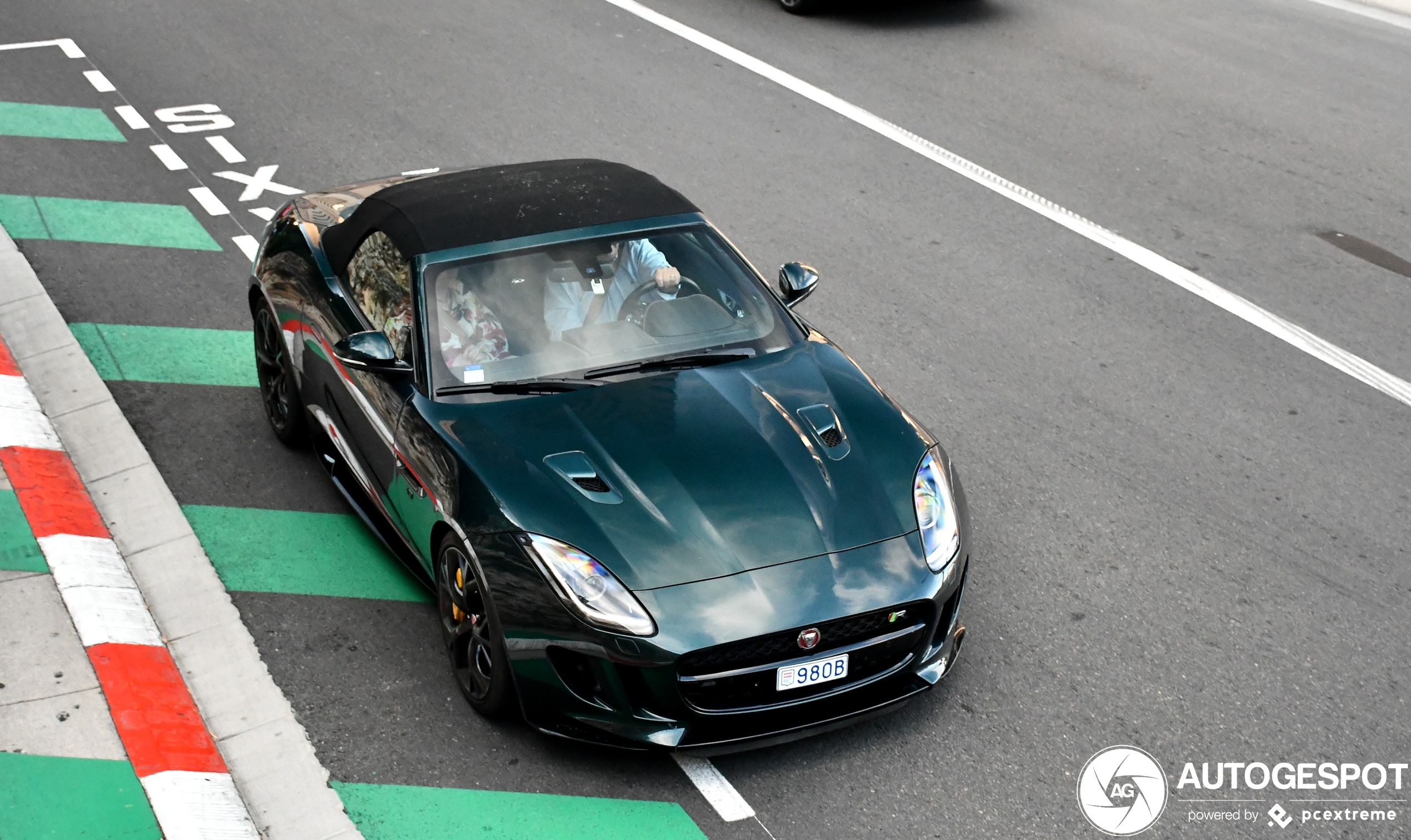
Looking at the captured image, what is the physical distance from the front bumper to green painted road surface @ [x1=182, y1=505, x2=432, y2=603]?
123 centimetres

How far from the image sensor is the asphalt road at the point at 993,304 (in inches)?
194

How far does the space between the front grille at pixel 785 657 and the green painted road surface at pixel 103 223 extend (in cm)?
559

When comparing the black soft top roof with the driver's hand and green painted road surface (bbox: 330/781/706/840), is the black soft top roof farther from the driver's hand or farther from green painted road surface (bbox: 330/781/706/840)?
green painted road surface (bbox: 330/781/706/840)

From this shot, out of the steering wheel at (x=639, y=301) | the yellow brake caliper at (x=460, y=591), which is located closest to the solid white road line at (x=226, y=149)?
the steering wheel at (x=639, y=301)

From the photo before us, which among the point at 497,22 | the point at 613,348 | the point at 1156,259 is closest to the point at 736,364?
the point at 613,348

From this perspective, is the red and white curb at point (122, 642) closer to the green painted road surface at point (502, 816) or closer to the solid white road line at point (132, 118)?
the green painted road surface at point (502, 816)

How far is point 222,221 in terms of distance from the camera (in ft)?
29.7

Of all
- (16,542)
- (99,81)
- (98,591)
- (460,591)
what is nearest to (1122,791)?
(460,591)

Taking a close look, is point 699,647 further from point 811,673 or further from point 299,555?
point 299,555

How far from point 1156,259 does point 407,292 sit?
17.9 feet

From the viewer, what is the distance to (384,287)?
568 centimetres

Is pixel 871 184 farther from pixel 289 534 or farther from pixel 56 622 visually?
pixel 56 622

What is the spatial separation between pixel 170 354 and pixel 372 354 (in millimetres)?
2723

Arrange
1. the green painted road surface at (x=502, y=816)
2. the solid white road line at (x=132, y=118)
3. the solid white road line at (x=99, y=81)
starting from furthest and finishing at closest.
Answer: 1. the solid white road line at (x=99, y=81)
2. the solid white road line at (x=132, y=118)
3. the green painted road surface at (x=502, y=816)
